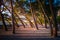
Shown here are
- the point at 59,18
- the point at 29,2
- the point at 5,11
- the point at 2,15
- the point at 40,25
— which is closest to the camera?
the point at 2,15

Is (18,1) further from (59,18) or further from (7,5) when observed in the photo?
(59,18)

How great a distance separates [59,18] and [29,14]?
7576mm

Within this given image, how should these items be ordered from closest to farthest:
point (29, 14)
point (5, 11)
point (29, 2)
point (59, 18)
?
point (5, 11), point (29, 2), point (29, 14), point (59, 18)

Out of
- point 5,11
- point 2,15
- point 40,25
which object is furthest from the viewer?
point 40,25

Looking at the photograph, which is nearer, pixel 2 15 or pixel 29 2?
pixel 2 15

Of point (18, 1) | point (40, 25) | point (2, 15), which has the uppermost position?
point (18, 1)

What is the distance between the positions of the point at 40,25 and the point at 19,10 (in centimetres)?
336

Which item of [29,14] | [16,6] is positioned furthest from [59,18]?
[16,6]

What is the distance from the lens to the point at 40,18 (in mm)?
17531

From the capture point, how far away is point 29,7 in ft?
54.4

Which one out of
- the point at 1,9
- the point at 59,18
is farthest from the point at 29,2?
the point at 59,18

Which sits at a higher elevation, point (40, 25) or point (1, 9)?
point (1, 9)

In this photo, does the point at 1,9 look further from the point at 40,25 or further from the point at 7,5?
the point at 40,25

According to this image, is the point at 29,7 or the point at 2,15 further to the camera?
the point at 29,7
